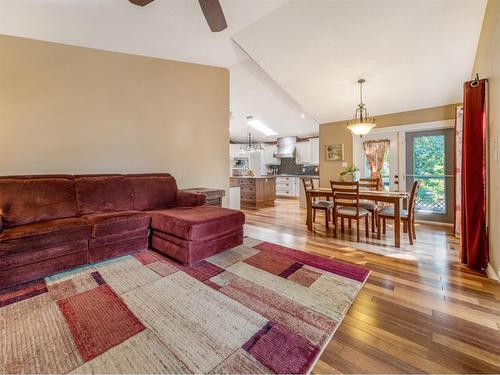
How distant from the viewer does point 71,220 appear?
2373mm

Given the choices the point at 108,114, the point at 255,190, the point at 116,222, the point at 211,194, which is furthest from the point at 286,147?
the point at 116,222

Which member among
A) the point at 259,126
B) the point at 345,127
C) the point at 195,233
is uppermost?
the point at 259,126

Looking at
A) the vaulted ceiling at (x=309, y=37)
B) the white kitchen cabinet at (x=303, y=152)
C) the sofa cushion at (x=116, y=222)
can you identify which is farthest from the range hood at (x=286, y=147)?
the sofa cushion at (x=116, y=222)

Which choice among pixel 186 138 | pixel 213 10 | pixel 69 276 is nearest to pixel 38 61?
pixel 186 138

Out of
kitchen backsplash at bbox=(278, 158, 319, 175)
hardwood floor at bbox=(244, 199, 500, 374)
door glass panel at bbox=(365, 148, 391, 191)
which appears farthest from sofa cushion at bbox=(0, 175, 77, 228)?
kitchen backsplash at bbox=(278, 158, 319, 175)

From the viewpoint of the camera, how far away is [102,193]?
288 centimetres

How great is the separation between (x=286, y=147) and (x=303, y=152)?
25.9 inches

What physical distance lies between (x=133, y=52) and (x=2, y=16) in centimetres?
133

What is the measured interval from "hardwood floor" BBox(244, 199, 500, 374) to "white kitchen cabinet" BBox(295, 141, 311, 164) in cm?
550

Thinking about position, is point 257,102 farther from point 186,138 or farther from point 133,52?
point 133,52

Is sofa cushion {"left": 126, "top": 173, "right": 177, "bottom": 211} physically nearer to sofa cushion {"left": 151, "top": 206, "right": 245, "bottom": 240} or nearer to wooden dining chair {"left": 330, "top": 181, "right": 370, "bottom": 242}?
sofa cushion {"left": 151, "top": 206, "right": 245, "bottom": 240}

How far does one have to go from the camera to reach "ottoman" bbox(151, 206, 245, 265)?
92.7 inches

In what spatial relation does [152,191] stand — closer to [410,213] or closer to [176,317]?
[176,317]

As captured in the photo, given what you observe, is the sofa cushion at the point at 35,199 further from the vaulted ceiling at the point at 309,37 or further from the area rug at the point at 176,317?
the vaulted ceiling at the point at 309,37
